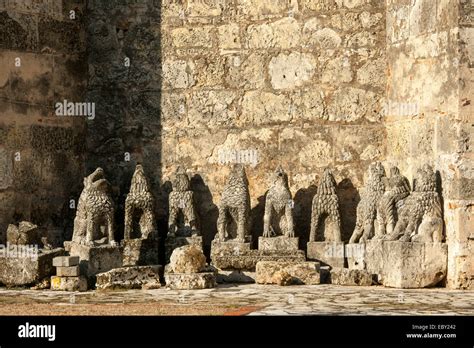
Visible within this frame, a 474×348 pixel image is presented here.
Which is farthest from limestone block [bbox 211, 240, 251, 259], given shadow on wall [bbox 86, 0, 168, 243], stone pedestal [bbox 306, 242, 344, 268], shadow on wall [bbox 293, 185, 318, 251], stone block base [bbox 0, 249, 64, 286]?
stone block base [bbox 0, 249, 64, 286]

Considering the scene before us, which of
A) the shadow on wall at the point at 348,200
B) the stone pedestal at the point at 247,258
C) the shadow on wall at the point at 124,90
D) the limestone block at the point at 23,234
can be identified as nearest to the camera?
the limestone block at the point at 23,234

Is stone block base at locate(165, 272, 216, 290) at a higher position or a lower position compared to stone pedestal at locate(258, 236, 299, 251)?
lower

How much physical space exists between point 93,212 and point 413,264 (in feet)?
11.3

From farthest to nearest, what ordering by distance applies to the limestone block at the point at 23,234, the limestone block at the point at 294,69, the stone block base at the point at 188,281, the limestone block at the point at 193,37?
the limestone block at the point at 193,37
the limestone block at the point at 294,69
the limestone block at the point at 23,234
the stone block base at the point at 188,281

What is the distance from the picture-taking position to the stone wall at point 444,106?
448 inches

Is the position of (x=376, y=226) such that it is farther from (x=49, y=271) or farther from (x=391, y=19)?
(x=49, y=271)

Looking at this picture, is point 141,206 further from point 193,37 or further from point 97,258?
point 193,37

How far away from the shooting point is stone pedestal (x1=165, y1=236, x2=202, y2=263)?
12.7 meters

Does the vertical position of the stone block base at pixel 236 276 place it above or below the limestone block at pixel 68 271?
below

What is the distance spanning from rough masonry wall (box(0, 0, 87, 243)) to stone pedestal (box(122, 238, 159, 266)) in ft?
3.34

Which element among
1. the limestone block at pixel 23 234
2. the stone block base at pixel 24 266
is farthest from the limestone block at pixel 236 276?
the limestone block at pixel 23 234

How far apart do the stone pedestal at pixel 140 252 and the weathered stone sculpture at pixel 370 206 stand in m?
2.16

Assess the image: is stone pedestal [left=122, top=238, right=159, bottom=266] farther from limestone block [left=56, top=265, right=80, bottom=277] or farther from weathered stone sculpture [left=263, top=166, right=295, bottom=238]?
weathered stone sculpture [left=263, top=166, right=295, bottom=238]

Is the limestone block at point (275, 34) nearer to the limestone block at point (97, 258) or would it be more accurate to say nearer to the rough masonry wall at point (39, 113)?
the rough masonry wall at point (39, 113)
